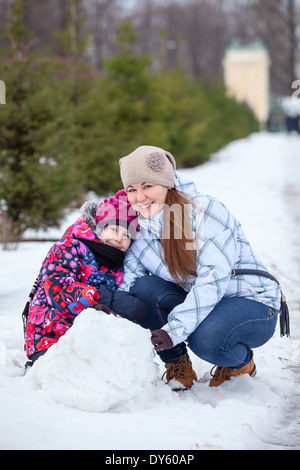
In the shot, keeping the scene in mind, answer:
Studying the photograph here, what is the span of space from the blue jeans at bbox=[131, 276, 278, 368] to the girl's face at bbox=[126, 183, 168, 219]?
0.34 meters

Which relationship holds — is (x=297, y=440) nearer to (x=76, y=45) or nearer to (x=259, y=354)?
(x=259, y=354)

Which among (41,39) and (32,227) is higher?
(41,39)

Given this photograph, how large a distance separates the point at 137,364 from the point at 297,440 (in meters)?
0.67

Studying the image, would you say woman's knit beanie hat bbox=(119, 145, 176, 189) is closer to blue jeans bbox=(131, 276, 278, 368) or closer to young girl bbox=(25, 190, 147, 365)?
young girl bbox=(25, 190, 147, 365)

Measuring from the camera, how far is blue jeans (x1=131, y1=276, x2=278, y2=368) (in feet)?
9.18

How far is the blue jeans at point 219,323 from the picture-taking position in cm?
280

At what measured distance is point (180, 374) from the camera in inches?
118

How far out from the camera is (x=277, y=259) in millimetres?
6016

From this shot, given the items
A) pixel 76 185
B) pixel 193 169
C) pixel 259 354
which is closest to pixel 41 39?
pixel 193 169

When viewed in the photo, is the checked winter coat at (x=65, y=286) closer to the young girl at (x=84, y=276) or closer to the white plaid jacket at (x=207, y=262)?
the young girl at (x=84, y=276)

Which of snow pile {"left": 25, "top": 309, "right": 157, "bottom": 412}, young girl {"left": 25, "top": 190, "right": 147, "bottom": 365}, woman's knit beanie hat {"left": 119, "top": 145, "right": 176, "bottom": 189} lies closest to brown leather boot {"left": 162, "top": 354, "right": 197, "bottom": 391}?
young girl {"left": 25, "top": 190, "right": 147, "bottom": 365}

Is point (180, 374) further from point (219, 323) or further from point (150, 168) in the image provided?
point (150, 168)

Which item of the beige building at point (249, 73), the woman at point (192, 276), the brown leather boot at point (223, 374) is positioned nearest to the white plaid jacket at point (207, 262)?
the woman at point (192, 276)

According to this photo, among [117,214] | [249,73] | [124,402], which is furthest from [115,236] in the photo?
[249,73]
